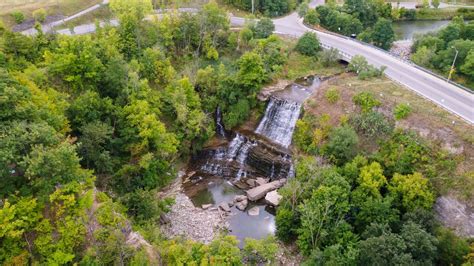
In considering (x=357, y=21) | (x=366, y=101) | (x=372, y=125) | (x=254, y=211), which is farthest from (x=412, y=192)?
(x=357, y=21)

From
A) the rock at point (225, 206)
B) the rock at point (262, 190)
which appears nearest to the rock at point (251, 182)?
the rock at point (262, 190)

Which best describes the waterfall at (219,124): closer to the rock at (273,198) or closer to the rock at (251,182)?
the rock at (251,182)

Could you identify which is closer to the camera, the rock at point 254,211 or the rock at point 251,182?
the rock at point 254,211

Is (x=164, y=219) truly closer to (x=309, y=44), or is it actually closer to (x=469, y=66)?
(x=309, y=44)

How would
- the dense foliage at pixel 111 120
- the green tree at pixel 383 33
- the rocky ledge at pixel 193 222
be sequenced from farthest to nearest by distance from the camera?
the green tree at pixel 383 33 < the rocky ledge at pixel 193 222 < the dense foliage at pixel 111 120

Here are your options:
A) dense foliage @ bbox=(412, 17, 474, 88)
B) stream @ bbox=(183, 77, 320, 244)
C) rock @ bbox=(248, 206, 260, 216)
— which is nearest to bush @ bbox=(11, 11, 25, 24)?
stream @ bbox=(183, 77, 320, 244)

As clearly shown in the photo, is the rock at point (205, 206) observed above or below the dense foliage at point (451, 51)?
below
